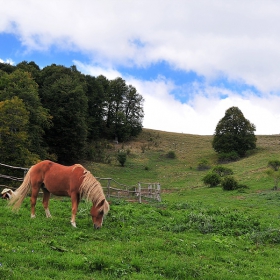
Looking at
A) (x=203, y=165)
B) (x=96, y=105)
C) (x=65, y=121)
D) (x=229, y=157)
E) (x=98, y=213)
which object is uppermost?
(x=96, y=105)

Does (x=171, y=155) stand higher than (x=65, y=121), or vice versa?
(x=65, y=121)

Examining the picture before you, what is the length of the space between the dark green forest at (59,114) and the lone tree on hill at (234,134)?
18.7m

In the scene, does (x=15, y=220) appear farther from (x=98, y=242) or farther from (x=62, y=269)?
(x=62, y=269)

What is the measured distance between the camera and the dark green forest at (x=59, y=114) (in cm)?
2989

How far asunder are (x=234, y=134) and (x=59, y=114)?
104 feet

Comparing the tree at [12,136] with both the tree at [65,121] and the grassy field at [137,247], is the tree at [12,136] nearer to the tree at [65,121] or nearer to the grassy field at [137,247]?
the tree at [65,121]

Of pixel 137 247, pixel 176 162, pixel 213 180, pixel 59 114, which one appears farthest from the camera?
pixel 176 162

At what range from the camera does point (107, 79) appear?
7106 centimetres

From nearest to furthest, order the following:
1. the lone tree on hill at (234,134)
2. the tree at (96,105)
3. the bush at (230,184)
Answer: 1. the bush at (230,184)
2. the lone tree on hill at (234,134)
3. the tree at (96,105)

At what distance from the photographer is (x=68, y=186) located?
9.41m

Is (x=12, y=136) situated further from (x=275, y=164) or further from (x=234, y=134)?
(x=234, y=134)

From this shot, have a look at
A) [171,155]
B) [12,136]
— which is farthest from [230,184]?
[171,155]

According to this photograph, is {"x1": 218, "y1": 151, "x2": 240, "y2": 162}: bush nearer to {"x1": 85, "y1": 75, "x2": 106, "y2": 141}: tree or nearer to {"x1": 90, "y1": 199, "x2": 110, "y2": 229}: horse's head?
{"x1": 85, "y1": 75, "x2": 106, "y2": 141}: tree

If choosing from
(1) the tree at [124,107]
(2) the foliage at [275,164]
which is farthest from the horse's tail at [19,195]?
(1) the tree at [124,107]
